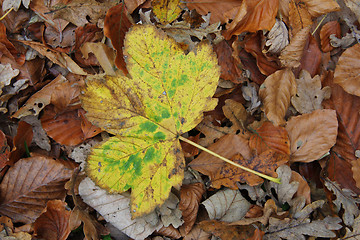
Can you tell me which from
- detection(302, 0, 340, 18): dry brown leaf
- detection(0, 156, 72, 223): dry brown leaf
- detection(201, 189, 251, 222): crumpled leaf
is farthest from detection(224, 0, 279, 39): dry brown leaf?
detection(0, 156, 72, 223): dry brown leaf

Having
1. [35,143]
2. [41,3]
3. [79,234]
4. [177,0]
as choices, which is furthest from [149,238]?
[41,3]

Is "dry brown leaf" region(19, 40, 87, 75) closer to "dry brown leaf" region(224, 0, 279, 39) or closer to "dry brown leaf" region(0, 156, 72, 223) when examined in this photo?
"dry brown leaf" region(0, 156, 72, 223)

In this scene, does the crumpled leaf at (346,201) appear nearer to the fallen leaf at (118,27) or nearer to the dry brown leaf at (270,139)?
the dry brown leaf at (270,139)

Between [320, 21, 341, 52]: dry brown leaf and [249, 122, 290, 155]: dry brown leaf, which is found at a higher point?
[320, 21, 341, 52]: dry brown leaf

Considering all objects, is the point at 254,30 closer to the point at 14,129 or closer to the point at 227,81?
the point at 227,81

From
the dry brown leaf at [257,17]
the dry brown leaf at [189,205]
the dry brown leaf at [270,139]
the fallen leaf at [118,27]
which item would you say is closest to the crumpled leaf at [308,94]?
the dry brown leaf at [270,139]
